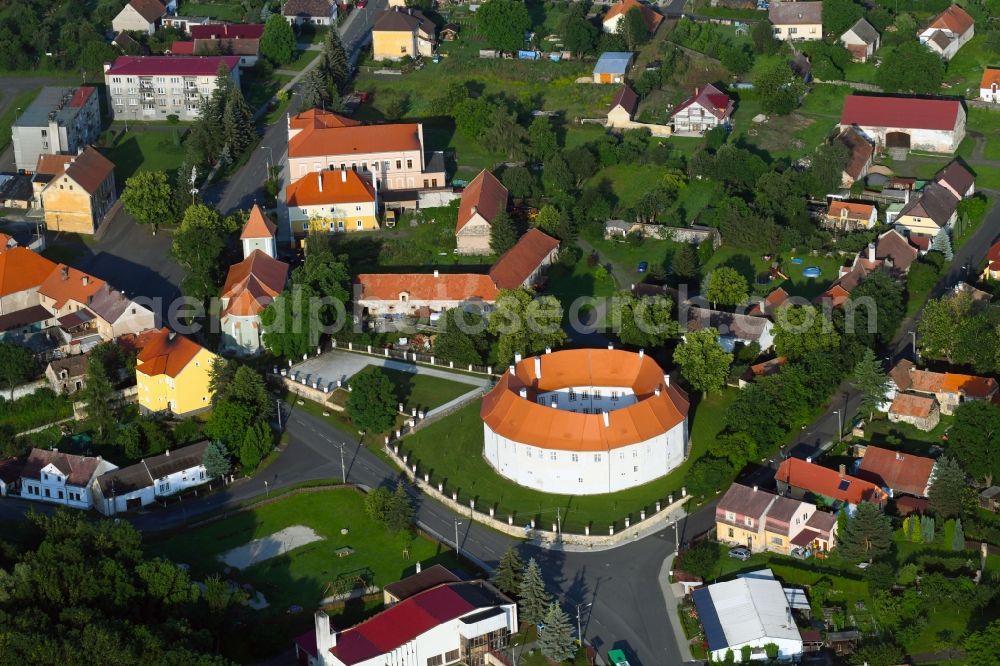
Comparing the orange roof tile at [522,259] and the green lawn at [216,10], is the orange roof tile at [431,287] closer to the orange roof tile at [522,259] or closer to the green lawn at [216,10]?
the orange roof tile at [522,259]

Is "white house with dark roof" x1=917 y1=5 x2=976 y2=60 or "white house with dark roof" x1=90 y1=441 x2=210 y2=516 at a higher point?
"white house with dark roof" x1=917 y1=5 x2=976 y2=60

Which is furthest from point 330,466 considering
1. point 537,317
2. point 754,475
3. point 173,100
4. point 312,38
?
point 312,38

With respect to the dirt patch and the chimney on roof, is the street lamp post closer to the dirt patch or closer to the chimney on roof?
the chimney on roof

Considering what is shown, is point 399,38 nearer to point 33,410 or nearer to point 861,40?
point 861,40

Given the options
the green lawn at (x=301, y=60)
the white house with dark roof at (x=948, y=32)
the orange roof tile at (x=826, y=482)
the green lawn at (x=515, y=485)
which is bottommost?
the green lawn at (x=515, y=485)


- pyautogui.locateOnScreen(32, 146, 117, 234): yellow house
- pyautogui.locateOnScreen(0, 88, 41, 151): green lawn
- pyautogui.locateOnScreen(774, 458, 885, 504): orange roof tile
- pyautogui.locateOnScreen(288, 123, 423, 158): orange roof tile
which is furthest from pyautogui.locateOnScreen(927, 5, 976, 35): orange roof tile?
pyautogui.locateOnScreen(0, 88, 41, 151): green lawn

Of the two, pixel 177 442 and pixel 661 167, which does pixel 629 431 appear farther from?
pixel 661 167

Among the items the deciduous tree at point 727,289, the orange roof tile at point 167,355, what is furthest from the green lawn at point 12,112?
the deciduous tree at point 727,289
